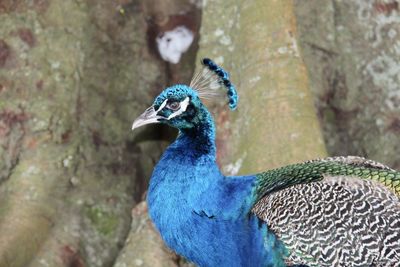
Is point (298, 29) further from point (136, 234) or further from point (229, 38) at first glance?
point (136, 234)

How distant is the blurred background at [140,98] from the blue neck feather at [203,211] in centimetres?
87

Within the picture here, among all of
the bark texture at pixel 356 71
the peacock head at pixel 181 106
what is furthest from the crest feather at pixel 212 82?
the bark texture at pixel 356 71

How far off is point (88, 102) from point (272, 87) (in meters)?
1.12

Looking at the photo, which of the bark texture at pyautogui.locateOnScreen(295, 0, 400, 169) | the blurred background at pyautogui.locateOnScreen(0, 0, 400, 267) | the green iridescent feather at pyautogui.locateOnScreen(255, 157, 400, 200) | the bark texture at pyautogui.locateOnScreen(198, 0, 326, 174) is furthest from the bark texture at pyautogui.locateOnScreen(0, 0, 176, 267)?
the green iridescent feather at pyautogui.locateOnScreen(255, 157, 400, 200)

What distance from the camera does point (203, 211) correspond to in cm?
322

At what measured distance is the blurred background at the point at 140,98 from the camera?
4.21 metres

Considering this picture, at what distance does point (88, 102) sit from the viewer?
463cm

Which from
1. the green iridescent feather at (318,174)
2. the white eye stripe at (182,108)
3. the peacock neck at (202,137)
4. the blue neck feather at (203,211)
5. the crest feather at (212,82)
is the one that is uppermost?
the crest feather at (212,82)

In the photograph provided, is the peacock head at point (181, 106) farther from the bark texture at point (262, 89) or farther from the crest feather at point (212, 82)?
the bark texture at point (262, 89)

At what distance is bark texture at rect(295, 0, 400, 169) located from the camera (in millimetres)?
4742

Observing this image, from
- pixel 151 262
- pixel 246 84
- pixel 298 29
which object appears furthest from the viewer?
pixel 298 29

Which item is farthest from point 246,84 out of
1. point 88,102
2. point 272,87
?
point 88,102

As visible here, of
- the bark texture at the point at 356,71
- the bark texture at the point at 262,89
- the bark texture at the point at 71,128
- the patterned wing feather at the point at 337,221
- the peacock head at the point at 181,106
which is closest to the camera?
the patterned wing feather at the point at 337,221

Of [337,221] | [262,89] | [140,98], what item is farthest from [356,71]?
[337,221]
